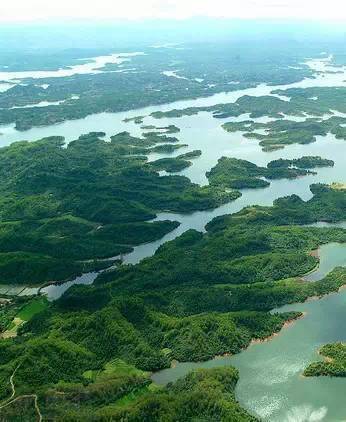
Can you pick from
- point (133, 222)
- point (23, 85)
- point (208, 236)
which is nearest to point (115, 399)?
point (208, 236)

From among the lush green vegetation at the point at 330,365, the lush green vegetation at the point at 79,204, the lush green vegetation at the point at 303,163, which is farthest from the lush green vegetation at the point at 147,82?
the lush green vegetation at the point at 330,365

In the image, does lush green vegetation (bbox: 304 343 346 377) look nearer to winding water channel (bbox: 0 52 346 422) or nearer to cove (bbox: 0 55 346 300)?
winding water channel (bbox: 0 52 346 422)

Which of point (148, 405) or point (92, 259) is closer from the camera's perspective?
point (148, 405)

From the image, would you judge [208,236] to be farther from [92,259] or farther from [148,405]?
[148,405]

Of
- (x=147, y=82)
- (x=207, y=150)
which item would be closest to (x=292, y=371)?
(x=207, y=150)

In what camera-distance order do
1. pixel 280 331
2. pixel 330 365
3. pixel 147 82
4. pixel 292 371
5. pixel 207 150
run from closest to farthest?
pixel 330 365, pixel 292 371, pixel 280 331, pixel 207 150, pixel 147 82

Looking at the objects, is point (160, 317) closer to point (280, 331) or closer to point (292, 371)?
point (280, 331)
